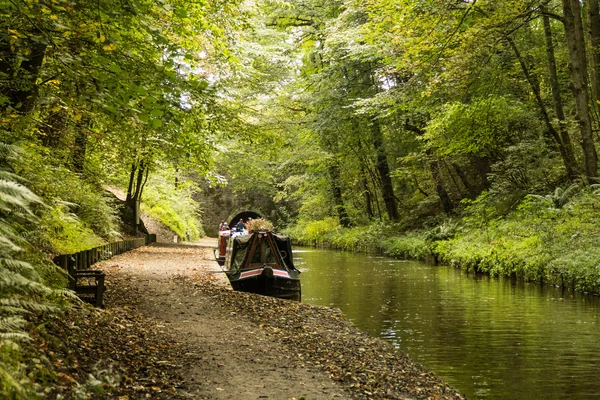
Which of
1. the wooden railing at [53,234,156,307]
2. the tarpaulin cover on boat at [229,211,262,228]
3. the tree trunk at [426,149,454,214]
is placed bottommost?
the wooden railing at [53,234,156,307]

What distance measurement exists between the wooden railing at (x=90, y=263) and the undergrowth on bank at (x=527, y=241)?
34.8ft

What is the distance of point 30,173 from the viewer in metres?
7.96

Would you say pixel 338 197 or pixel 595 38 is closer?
pixel 595 38

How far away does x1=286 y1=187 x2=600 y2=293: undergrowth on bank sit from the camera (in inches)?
550

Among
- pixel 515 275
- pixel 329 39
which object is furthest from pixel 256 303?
pixel 329 39

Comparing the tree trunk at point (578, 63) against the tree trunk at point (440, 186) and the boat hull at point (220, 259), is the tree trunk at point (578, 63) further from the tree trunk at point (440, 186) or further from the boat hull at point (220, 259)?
the boat hull at point (220, 259)

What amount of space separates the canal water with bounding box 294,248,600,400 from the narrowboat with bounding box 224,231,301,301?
79cm

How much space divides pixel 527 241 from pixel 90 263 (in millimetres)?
Answer: 12099

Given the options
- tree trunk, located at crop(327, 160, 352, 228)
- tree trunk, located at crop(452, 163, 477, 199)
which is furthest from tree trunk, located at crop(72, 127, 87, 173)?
tree trunk, located at crop(327, 160, 352, 228)

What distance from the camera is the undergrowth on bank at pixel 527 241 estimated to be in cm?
1397

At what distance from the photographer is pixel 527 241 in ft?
54.0

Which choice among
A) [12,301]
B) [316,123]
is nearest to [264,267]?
[12,301]

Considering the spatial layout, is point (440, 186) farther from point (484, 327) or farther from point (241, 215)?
point (241, 215)

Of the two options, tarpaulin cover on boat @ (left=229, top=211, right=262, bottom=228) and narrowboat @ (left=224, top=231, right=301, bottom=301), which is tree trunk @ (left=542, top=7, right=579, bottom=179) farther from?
tarpaulin cover on boat @ (left=229, top=211, right=262, bottom=228)
